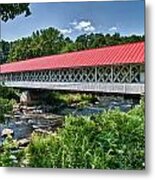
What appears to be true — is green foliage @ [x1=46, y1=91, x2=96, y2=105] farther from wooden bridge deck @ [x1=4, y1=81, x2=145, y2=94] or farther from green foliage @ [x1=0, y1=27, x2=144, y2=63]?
green foliage @ [x1=0, y1=27, x2=144, y2=63]

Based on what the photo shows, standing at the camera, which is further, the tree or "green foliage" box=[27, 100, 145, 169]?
the tree

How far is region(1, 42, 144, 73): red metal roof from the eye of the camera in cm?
207

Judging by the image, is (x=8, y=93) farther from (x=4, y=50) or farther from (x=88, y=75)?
(x=88, y=75)

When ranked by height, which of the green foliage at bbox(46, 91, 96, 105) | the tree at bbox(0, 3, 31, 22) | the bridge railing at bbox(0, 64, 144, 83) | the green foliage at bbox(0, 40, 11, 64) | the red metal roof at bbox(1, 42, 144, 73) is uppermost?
the tree at bbox(0, 3, 31, 22)

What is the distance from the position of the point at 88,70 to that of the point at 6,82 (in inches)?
14.8

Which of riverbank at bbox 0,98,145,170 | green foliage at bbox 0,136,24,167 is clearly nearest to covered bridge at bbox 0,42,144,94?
riverbank at bbox 0,98,145,170

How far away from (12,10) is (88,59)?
0.40 m

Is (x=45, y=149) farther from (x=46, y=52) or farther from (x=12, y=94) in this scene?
(x=46, y=52)

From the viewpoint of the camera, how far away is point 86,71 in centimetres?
213

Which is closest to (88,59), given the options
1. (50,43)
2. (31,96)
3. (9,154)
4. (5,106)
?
(50,43)

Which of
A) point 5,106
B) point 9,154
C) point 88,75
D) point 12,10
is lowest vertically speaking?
point 9,154

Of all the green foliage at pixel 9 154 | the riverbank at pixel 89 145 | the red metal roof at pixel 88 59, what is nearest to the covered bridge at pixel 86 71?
the red metal roof at pixel 88 59

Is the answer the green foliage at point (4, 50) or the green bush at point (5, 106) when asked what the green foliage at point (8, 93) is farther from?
the green foliage at point (4, 50)

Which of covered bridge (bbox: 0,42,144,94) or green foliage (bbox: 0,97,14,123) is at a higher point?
covered bridge (bbox: 0,42,144,94)
